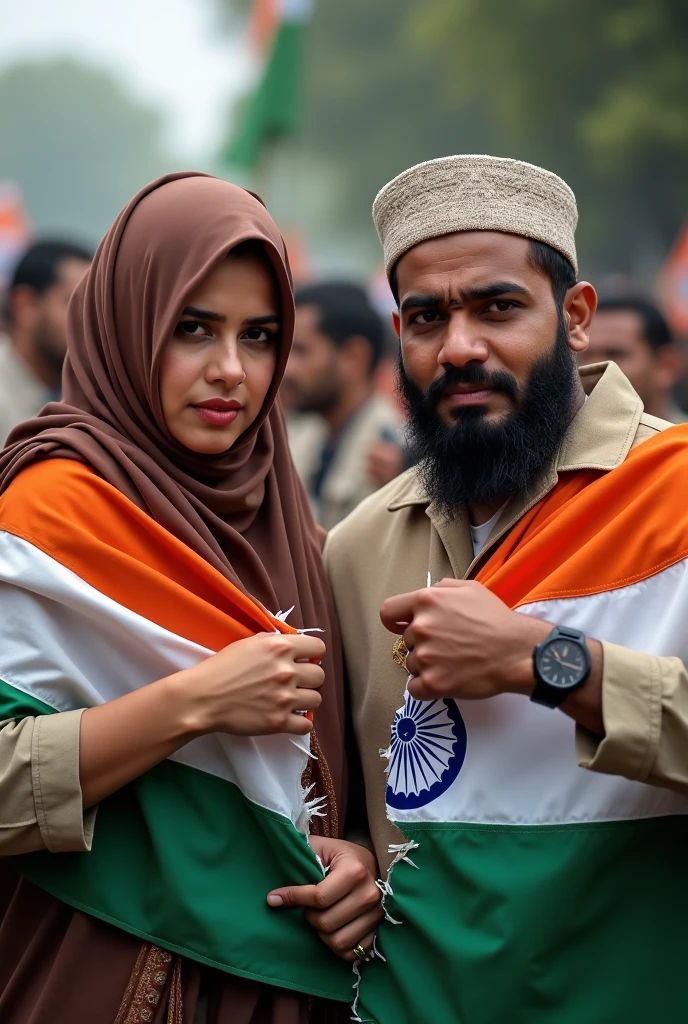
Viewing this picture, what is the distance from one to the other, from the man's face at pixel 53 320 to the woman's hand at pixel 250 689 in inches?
156

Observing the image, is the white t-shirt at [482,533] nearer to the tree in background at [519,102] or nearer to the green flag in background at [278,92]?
the green flag in background at [278,92]

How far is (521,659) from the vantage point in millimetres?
2508

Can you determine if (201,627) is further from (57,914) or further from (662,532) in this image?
(662,532)

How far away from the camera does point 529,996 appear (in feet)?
8.36

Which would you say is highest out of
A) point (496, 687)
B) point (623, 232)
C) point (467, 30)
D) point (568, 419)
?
point (467, 30)

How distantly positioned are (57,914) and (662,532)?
4.84 ft

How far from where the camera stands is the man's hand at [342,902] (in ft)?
8.82

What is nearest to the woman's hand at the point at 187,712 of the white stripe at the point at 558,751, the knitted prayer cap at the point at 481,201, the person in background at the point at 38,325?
the white stripe at the point at 558,751

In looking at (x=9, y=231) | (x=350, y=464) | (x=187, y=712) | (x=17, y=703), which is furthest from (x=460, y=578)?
(x=9, y=231)

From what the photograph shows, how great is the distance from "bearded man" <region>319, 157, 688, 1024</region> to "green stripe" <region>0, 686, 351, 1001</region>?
201 millimetres

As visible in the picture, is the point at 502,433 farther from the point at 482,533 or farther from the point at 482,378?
the point at 482,533

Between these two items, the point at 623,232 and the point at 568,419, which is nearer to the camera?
the point at 568,419

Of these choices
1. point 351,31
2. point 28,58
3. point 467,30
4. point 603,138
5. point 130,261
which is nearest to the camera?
point 130,261

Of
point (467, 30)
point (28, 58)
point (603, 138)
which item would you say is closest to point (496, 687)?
point (603, 138)
